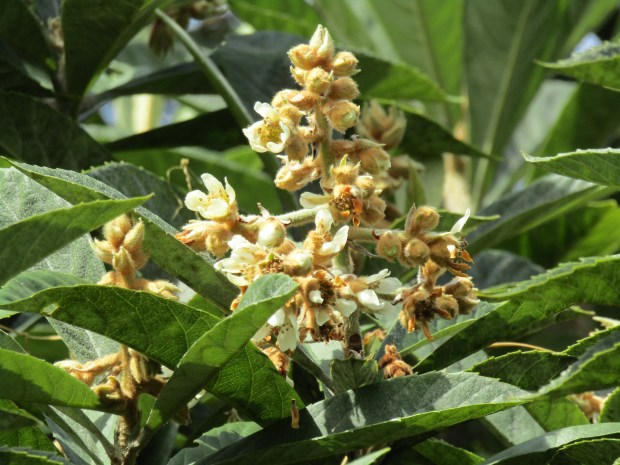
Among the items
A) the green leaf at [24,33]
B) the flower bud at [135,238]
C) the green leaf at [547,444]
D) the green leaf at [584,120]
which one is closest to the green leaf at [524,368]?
the green leaf at [547,444]

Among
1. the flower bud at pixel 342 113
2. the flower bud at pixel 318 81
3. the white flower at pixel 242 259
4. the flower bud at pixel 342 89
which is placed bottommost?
the white flower at pixel 242 259

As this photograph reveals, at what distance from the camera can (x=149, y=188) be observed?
165cm

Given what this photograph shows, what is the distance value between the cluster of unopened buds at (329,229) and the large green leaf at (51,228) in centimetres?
23

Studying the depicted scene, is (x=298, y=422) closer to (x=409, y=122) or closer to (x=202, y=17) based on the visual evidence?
(x=409, y=122)

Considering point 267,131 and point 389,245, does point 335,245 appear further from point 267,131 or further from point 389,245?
point 267,131

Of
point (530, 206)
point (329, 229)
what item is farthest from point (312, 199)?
point (530, 206)

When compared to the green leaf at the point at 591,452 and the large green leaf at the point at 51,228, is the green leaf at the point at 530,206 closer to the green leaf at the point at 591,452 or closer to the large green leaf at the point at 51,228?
the green leaf at the point at 591,452

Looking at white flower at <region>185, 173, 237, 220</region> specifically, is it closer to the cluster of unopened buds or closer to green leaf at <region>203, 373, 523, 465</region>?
the cluster of unopened buds

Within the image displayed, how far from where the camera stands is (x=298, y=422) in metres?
1.20

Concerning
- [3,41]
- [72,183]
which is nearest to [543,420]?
[72,183]

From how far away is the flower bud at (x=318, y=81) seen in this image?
1.30 m

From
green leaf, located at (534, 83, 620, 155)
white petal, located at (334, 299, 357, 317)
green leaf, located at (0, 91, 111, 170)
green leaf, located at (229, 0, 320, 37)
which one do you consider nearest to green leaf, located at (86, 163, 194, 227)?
green leaf, located at (0, 91, 111, 170)

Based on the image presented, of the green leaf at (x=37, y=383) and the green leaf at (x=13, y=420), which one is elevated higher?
the green leaf at (x=37, y=383)

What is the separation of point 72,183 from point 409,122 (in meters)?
1.16
